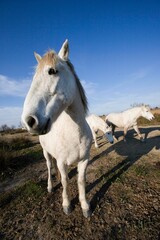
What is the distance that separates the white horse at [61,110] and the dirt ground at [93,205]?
1.13 feet

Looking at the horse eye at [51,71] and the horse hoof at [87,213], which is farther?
the horse hoof at [87,213]

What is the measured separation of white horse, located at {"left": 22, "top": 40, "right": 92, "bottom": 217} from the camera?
1557mm

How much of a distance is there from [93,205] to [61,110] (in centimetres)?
254

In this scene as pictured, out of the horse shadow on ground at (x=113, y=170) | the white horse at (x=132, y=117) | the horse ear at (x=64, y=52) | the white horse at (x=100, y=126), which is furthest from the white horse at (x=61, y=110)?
the white horse at (x=132, y=117)

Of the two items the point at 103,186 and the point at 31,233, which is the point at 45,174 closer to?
the point at 103,186

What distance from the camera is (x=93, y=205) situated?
11.0ft

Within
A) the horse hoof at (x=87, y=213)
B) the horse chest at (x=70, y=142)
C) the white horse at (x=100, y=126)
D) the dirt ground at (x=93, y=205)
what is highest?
the horse chest at (x=70, y=142)

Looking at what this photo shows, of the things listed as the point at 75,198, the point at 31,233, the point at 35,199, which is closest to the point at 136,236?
the point at 75,198

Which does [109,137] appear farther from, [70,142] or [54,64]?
[54,64]

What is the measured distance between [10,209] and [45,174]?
6.03 ft

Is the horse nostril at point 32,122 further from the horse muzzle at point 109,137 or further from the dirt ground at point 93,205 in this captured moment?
the horse muzzle at point 109,137

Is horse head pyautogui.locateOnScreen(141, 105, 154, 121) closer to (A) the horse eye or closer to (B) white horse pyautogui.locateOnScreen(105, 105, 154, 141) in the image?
(B) white horse pyautogui.locateOnScreen(105, 105, 154, 141)

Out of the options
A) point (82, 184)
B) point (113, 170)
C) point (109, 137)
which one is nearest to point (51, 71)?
point (82, 184)

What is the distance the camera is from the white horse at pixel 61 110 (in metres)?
1.56
